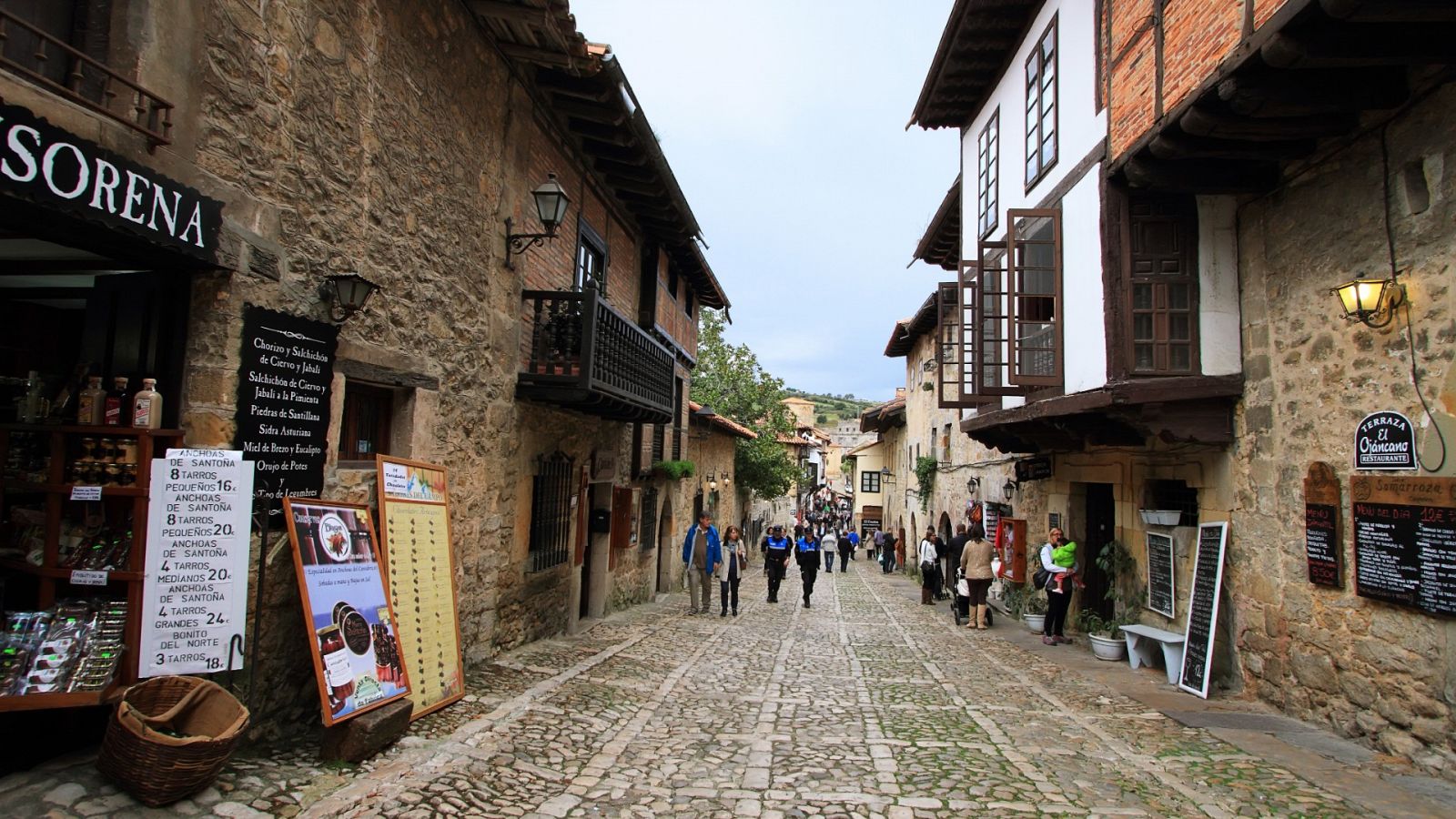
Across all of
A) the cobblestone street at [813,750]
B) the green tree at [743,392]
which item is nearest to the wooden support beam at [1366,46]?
the cobblestone street at [813,750]

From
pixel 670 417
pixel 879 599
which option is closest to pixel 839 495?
pixel 879 599

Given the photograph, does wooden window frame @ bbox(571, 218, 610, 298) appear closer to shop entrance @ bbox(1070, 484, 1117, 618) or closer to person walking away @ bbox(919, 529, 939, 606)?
shop entrance @ bbox(1070, 484, 1117, 618)

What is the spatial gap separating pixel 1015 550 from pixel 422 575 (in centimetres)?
1020

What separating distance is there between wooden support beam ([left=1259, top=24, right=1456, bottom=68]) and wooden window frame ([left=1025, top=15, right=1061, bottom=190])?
4.36 metres

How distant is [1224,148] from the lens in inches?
269

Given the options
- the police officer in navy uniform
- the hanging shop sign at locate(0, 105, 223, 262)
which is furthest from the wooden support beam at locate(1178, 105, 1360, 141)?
the police officer in navy uniform

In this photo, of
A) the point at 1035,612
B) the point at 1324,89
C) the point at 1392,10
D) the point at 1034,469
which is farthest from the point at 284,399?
the point at 1035,612

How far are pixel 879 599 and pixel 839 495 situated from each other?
54.8m

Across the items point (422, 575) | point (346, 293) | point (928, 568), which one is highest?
point (346, 293)

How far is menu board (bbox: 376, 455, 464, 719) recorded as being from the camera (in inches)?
230

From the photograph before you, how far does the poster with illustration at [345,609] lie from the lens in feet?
15.6

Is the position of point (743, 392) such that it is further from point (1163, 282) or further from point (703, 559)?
point (1163, 282)

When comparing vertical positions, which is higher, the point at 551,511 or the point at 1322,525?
the point at 1322,525

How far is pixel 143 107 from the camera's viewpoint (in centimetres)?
389
